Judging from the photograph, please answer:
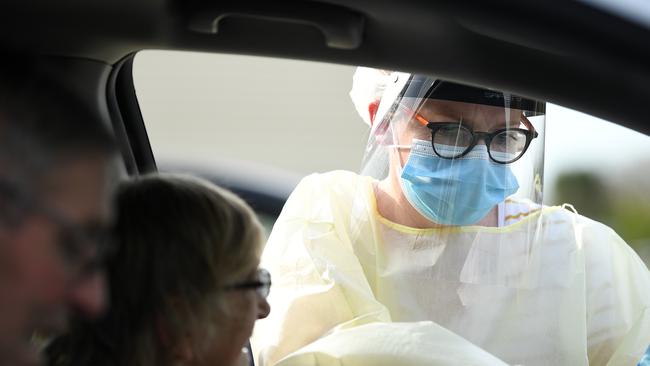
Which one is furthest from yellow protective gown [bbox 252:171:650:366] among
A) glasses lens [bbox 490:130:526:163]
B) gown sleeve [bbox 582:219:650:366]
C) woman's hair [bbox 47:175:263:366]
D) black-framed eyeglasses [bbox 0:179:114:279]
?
black-framed eyeglasses [bbox 0:179:114:279]

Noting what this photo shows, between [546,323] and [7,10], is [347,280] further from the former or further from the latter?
[7,10]

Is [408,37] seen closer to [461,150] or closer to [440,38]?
[440,38]

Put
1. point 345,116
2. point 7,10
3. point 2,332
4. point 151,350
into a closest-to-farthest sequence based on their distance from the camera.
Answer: point 2,332 → point 7,10 → point 151,350 → point 345,116

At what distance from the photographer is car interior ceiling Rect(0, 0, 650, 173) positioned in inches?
52.9

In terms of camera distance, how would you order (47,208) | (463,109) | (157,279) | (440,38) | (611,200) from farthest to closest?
(611,200), (463,109), (157,279), (440,38), (47,208)

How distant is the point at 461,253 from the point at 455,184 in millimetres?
177

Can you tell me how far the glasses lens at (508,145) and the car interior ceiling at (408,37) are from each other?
108 cm

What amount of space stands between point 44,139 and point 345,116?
1090 centimetres

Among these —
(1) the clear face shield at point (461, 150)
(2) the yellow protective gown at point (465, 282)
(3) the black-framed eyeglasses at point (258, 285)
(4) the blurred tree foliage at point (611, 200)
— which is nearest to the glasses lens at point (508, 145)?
(1) the clear face shield at point (461, 150)

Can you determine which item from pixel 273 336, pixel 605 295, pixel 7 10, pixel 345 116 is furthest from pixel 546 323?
pixel 345 116

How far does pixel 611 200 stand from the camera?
11.6 m

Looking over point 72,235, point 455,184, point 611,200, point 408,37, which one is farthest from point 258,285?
point 611,200

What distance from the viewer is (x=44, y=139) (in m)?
1.15

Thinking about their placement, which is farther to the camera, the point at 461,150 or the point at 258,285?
the point at 461,150
